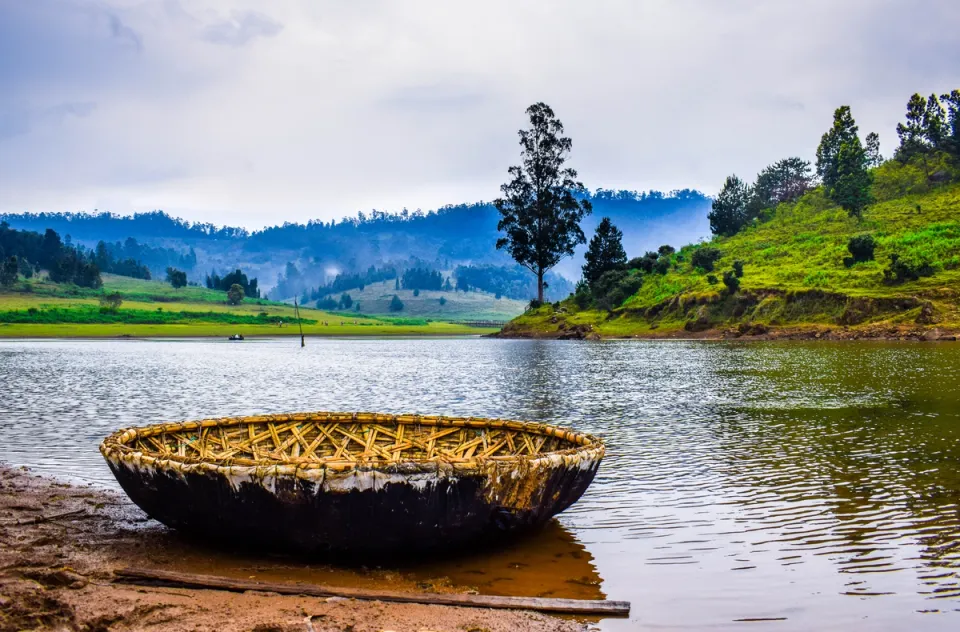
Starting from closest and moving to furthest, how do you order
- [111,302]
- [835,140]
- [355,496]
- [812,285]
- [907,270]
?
[355,496]
[907,270]
[812,285]
[835,140]
[111,302]

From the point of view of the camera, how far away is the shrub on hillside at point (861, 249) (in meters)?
70.0

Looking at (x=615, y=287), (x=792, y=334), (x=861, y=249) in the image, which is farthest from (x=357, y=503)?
(x=615, y=287)

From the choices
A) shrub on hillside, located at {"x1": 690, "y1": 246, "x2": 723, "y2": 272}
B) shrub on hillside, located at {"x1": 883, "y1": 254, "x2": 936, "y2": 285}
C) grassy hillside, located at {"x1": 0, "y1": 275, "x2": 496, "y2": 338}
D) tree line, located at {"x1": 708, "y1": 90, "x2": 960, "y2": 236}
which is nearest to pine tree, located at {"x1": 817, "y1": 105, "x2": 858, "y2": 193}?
tree line, located at {"x1": 708, "y1": 90, "x2": 960, "y2": 236}

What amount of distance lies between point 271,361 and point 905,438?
44225 millimetres

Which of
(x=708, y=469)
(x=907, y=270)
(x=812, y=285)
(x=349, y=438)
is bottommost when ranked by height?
(x=708, y=469)

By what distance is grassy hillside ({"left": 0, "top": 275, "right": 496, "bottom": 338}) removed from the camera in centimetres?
11550

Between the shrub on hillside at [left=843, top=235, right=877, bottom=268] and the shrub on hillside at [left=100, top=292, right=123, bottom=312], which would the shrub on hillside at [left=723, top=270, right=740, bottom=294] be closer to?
the shrub on hillside at [left=843, top=235, right=877, bottom=268]

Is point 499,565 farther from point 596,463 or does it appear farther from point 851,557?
point 851,557

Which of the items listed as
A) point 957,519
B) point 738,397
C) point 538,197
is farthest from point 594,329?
point 957,519

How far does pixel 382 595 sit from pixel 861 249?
7247 cm

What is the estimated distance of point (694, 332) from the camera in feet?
240

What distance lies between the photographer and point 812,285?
6825 centimetres

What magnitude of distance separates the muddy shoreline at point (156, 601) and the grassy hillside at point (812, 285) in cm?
5809

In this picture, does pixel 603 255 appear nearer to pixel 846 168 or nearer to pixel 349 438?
pixel 846 168
